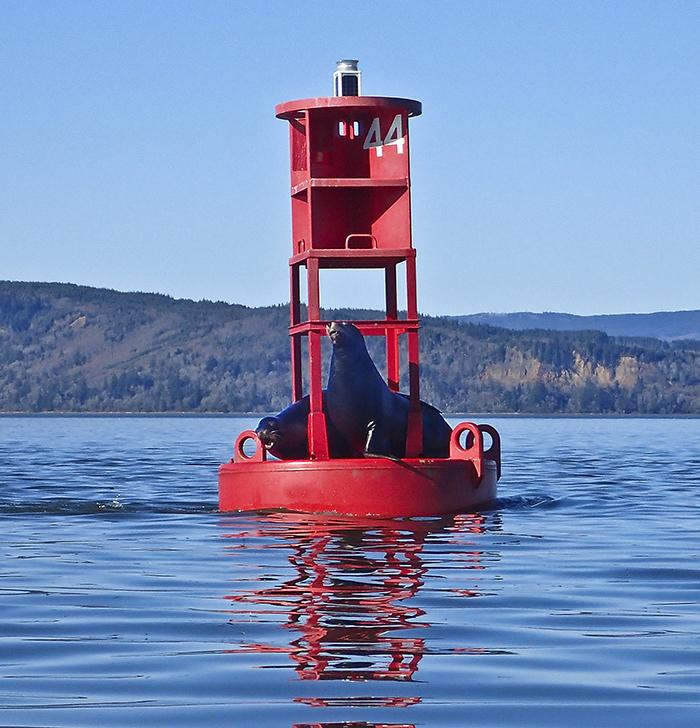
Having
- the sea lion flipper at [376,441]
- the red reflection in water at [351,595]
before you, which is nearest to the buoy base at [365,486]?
the red reflection in water at [351,595]

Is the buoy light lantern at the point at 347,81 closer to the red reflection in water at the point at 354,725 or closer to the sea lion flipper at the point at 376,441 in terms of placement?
the sea lion flipper at the point at 376,441

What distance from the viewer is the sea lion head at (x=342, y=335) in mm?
21938

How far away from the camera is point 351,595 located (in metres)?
13.6

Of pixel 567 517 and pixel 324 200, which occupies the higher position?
pixel 324 200

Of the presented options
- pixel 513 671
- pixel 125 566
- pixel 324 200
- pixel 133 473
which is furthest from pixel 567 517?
pixel 133 473

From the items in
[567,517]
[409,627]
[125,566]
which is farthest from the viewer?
[567,517]

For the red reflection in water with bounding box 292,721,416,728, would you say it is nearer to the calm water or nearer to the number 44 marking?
the calm water

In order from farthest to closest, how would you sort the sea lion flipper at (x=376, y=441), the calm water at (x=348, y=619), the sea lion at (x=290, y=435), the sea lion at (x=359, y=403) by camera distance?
the sea lion at (x=290, y=435) < the sea lion at (x=359, y=403) < the sea lion flipper at (x=376, y=441) < the calm water at (x=348, y=619)

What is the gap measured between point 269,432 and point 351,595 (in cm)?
847

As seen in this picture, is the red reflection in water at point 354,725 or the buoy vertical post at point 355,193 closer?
the red reflection in water at point 354,725

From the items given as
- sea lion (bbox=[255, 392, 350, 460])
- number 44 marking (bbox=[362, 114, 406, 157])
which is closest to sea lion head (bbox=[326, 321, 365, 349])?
sea lion (bbox=[255, 392, 350, 460])

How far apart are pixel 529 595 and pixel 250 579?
8.03ft

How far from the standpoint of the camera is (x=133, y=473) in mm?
37250

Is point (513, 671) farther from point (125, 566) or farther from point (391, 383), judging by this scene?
point (391, 383)
